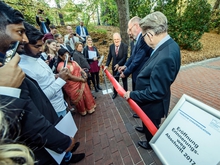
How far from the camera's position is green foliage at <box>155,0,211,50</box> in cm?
888

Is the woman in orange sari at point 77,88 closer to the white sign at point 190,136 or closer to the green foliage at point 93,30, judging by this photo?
the white sign at point 190,136

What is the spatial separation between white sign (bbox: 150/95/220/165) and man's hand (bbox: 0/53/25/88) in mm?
1286

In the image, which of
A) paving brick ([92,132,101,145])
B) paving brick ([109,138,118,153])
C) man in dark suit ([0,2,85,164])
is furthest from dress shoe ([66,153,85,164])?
man in dark suit ([0,2,85,164])

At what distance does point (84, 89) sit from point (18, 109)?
2.59m

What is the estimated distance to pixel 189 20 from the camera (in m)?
9.00

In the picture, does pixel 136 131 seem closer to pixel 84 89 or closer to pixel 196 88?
pixel 84 89

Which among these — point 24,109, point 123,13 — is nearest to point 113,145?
point 24,109

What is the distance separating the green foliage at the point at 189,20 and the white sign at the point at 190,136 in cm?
1013

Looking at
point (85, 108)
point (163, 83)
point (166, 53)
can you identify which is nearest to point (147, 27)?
point (166, 53)

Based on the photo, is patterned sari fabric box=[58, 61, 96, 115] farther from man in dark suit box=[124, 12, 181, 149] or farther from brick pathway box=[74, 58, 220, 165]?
man in dark suit box=[124, 12, 181, 149]

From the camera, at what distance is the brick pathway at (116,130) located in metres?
2.14

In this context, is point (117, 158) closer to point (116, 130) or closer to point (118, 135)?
point (118, 135)

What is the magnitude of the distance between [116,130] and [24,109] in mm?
2251

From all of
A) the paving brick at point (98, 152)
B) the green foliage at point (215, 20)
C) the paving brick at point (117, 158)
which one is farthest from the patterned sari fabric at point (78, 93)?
the green foliage at point (215, 20)
